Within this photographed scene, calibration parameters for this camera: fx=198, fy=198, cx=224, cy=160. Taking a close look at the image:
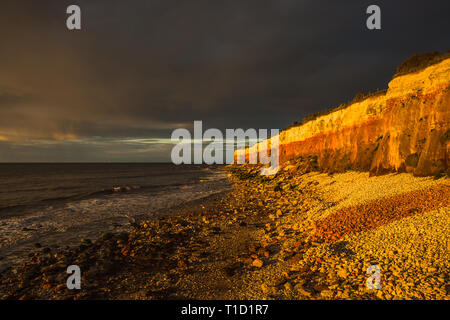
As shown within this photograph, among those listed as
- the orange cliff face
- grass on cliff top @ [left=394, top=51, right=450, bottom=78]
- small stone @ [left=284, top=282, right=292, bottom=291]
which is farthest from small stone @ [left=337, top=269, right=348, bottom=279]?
grass on cliff top @ [left=394, top=51, right=450, bottom=78]


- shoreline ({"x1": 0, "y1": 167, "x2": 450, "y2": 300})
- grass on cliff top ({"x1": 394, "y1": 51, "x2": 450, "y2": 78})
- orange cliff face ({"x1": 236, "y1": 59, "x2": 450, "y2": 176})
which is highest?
grass on cliff top ({"x1": 394, "y1": 51, "x2": 450, "y2": 78})

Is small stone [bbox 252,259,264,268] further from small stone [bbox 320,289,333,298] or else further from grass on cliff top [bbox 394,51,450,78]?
grass on cliff top [bbox 394,51,450,78]

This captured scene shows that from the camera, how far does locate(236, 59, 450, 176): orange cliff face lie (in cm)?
1439

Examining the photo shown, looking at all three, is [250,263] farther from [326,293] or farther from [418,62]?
[418,62]

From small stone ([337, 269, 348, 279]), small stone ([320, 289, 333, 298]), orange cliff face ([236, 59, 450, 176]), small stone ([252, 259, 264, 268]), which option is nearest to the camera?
small stone ([320, 289, 333, 298])

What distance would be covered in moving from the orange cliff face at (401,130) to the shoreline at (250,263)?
392 cm

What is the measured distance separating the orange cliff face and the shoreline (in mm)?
3919

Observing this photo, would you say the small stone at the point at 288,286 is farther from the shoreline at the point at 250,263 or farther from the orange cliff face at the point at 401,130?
the orange cliff face at the point at 401,130

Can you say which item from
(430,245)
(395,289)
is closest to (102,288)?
(395,289)


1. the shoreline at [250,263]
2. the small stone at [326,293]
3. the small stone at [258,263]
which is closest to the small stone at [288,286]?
the shoreline at [250,263]

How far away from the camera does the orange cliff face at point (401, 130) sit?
47.2 feet
